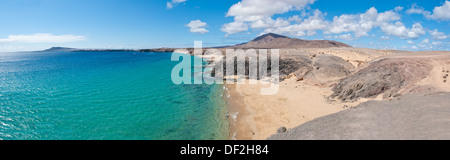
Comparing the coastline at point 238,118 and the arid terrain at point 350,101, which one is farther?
the coastline at point 238,118

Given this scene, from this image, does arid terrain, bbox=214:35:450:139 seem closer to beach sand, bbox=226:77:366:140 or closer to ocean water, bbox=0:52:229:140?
beach sand, bbox=226:77:366:140

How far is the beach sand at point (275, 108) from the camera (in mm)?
15211

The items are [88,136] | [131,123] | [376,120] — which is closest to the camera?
[376,120]

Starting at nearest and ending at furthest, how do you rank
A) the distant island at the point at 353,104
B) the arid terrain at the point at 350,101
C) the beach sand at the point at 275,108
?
the distant island at the point at 353,104, the arid terrain at the point at 350,101, the beach sand at the point at 275,108

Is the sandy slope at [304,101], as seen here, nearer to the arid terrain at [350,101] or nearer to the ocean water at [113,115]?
the arid terrain at [350,101]

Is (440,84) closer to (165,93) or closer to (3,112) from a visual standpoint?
(165,93)

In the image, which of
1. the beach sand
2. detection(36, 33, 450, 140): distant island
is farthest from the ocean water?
detection(36, 33, 450, 140): distant island

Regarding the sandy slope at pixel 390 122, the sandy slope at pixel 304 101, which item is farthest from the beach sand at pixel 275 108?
the sandy slope at pixel 390 122

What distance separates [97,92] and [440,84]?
122ft

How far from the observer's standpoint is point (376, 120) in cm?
1089

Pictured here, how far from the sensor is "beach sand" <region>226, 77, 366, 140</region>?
49.9ft

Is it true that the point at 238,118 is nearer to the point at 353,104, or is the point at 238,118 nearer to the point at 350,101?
the point at 353,104

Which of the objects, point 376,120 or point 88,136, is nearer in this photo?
point 376,120
